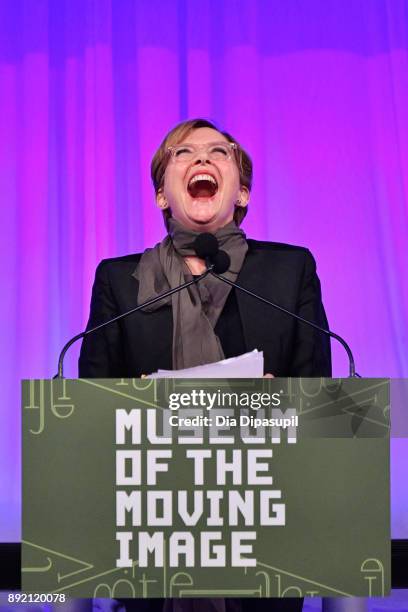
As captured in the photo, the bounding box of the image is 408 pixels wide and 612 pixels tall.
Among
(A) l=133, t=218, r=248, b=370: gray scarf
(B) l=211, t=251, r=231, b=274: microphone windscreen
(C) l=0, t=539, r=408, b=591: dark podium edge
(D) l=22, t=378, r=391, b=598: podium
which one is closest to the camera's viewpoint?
(D) l=22, t=378, r=391, b=598: podium

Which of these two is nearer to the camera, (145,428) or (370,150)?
(145,428)

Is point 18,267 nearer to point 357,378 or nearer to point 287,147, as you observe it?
point 287,147

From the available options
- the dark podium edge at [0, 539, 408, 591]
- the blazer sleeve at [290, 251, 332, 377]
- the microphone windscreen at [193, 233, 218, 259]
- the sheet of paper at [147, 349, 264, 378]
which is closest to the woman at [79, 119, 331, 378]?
the blazer sleeve at [290, 251, 332, 377]

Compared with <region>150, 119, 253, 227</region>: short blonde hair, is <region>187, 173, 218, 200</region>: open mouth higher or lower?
lower

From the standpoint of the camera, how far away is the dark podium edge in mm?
3195

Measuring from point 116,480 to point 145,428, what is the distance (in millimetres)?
76

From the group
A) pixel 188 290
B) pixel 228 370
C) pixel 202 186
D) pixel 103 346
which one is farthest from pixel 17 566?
pixel 228 370

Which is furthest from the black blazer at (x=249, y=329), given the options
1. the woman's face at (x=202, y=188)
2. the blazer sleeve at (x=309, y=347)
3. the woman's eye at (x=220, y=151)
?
the woman's eye at (x=220, y=151)

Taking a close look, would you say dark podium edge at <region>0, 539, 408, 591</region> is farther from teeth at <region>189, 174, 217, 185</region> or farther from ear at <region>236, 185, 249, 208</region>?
teeth at <region>189, 174, 217, 185</region>

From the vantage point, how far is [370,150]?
3.31 meters

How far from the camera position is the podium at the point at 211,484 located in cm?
112

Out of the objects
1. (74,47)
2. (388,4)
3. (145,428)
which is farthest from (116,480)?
(388,4)

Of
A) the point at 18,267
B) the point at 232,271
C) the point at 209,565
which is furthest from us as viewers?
the point at 18,267

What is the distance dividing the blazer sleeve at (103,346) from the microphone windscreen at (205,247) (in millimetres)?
466
